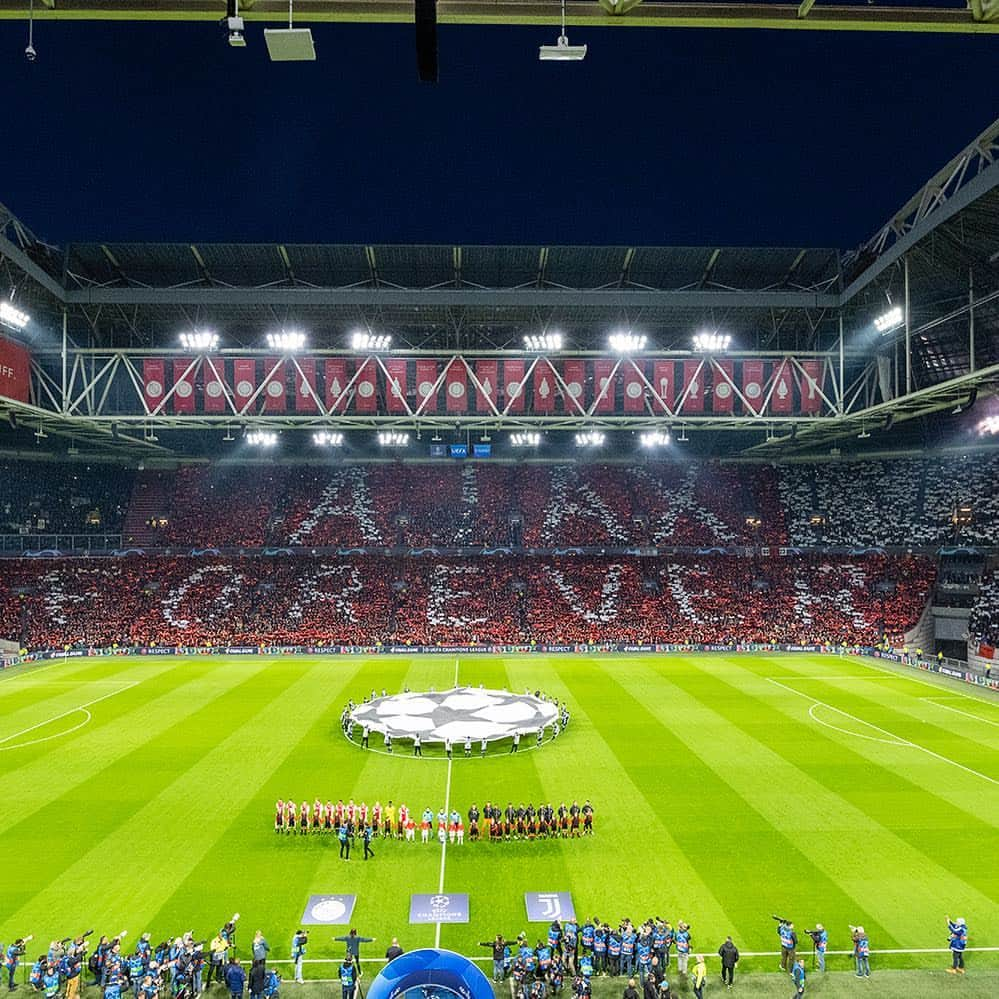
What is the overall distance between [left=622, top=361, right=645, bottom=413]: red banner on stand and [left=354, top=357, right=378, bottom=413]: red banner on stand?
1162cm

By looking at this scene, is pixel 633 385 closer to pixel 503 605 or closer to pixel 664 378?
pixel 664 378

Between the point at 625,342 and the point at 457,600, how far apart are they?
85.0 ft

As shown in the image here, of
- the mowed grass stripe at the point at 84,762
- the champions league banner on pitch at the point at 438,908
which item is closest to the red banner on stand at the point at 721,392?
A: the champions league banner on pitch at the point at 438,908

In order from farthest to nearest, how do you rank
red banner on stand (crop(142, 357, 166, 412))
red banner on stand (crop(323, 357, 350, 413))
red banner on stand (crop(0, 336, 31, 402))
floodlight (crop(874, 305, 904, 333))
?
red banner on stand (crop(142, 357, 166, 412))
red banner on stand (crop(323, 357, 350, 413))
floodlight (crop(874, 305, 904, 333))
red banner on stand (crop(0, 336, 31, 402))

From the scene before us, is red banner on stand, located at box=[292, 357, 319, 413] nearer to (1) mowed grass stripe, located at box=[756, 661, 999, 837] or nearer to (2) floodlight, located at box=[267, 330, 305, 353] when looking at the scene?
(2) floodlight, located at box=[267, 330, 305, 353]

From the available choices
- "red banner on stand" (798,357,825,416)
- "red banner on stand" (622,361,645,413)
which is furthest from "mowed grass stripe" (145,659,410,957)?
"red banner on stand" (798,357,825,416)

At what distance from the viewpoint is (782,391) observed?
34.2 meters

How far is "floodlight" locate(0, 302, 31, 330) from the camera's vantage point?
2993cm

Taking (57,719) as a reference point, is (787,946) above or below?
below

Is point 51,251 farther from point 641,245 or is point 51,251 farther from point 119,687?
point 641,245

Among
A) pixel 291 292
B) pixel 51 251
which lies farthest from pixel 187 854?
pixel 51 251

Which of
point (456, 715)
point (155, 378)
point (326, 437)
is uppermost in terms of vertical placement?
point (155, 378)

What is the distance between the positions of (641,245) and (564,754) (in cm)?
2356

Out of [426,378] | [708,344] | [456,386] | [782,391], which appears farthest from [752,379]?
[426,378]
